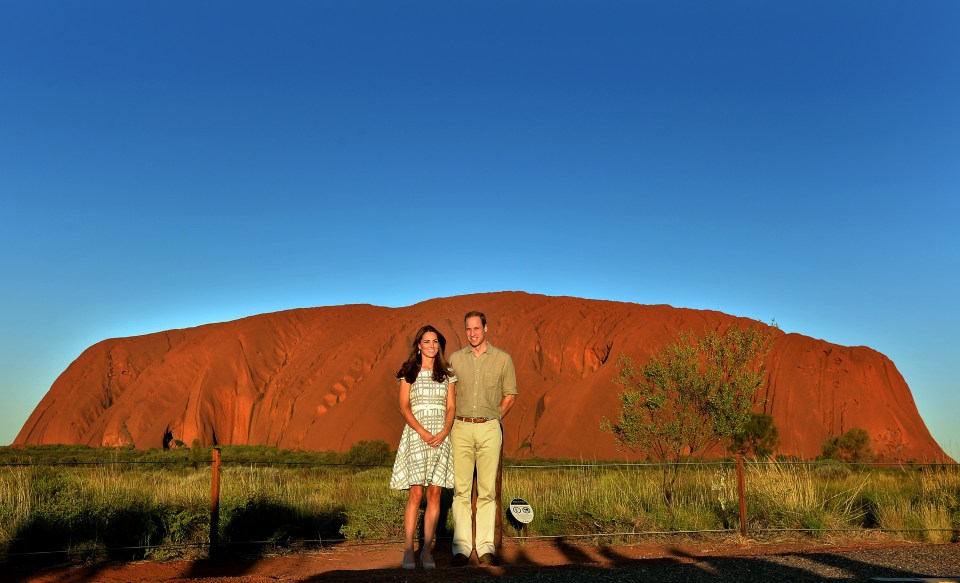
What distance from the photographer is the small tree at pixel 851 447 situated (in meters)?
35.1

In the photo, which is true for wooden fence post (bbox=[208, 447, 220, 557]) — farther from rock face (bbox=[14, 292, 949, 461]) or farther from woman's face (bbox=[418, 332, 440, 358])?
rock face (bbox=[14, 292, 949, 461])

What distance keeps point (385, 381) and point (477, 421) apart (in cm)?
→ 4204

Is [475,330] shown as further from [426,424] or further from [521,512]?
[521,512]

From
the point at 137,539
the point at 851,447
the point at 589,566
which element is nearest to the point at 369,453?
the point at 851,447

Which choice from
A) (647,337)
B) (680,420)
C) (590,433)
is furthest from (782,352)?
(680,420)

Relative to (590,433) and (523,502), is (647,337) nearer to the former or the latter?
(590,433)

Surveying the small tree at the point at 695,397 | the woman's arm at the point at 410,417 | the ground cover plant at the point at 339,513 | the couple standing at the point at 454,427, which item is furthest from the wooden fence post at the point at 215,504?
the small tree at the point at 695,397

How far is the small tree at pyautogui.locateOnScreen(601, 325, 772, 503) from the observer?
687 inches

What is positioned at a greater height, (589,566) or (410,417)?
(410,417)

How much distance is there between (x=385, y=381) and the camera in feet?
159

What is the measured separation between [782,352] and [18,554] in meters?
42.9

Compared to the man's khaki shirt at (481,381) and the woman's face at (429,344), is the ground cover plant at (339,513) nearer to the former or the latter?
the man's khaki shirt at (481,381)

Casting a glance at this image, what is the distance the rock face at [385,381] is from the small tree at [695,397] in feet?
62.6

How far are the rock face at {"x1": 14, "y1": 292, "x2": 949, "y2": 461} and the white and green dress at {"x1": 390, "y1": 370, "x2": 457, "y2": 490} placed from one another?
31.9 m
